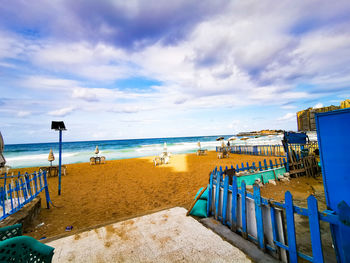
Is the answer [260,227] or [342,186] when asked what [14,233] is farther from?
[342,186]

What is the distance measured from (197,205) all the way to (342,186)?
2897mm

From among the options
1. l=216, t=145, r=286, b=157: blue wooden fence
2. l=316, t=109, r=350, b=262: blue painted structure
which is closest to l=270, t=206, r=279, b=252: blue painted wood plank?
l=316, t=109, r=350, b=262: blue painted structure

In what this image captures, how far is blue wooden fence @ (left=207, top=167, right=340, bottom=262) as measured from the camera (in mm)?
2174

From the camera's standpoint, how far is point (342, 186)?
242cm

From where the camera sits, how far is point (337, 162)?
2.45 metres

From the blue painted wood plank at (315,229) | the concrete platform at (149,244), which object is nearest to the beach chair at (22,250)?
the concrete platform at (149,244)

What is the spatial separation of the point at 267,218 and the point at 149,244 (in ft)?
7.13

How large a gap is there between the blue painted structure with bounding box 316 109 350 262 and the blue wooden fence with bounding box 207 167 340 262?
0.26 metres

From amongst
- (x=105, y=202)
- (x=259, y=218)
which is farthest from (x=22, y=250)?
(x=105, y=202)

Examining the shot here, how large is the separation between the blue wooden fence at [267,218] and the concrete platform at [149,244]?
463 mm

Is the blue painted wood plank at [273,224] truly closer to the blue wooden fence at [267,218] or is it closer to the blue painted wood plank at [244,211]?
the blue wooden fence at [267,218]

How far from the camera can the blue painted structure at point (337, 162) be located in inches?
86.0

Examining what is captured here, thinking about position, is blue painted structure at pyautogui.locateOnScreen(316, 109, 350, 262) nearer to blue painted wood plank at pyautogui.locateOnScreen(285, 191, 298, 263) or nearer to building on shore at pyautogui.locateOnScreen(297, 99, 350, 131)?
blue painted wood plank at pyautogui.locateOnScreen(285, 191, 298, 263)

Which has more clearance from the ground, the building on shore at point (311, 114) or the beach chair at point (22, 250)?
the building on shore at point (311, 114)
